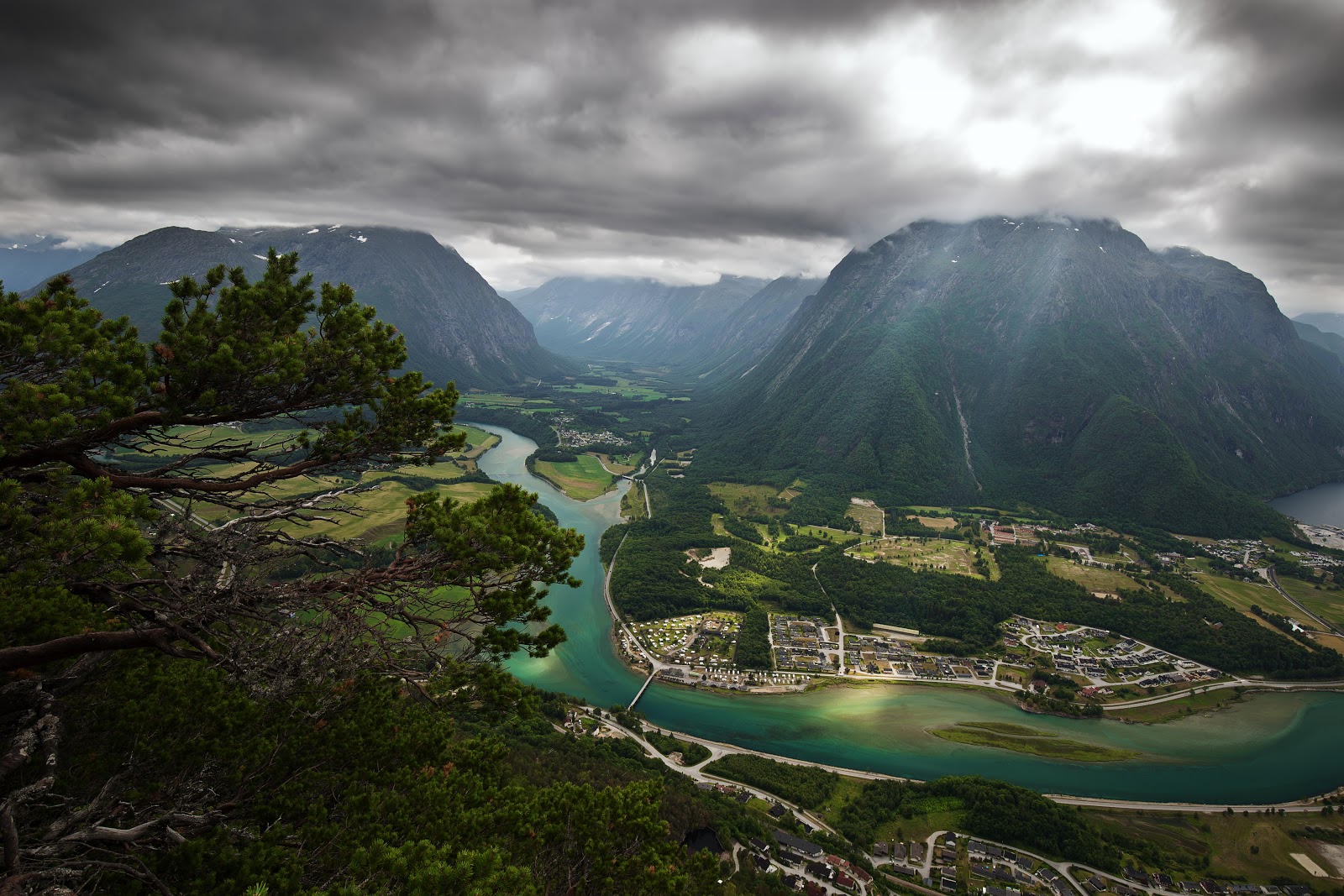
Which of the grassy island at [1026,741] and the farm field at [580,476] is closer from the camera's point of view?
the grassy island at [1026,741]

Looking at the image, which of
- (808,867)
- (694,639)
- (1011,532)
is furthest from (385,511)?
(1011,532)

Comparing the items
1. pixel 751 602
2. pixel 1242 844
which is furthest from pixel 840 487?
pixel 1242 844

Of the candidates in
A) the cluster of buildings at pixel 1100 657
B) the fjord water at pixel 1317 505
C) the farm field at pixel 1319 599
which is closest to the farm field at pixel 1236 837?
the cluster of buildings at pixel 1100 657

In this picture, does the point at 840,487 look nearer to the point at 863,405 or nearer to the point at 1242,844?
the point at 863,405

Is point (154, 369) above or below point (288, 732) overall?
above

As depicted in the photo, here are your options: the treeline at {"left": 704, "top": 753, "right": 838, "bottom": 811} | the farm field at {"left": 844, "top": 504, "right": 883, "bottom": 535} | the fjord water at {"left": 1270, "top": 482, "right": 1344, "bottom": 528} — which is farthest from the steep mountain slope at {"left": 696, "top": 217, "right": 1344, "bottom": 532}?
the treeline at {"left": 704, "top": 753, "right": 838, "bottom": 811}

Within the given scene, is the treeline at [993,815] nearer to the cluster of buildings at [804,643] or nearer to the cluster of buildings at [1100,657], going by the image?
the cluster of buildings at [804,643]

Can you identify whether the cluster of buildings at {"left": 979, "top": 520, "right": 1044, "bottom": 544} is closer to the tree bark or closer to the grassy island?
the grassy island
